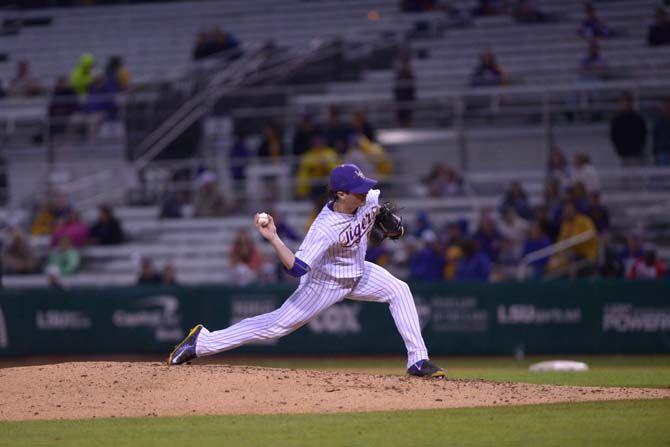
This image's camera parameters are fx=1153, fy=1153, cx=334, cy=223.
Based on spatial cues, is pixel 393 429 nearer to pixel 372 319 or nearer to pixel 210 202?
pixel 372 319

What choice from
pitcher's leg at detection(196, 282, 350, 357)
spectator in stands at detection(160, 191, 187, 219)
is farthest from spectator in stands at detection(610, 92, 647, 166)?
pitcher's leg at detection(196, 282, 350, 357)

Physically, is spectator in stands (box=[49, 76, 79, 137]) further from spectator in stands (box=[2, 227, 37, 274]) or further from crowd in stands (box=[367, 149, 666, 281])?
crowd in stands (box=[367, 149, 666, 281])

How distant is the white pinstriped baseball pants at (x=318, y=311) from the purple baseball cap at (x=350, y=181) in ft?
2.43

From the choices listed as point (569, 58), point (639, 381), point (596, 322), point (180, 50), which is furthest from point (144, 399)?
point (180, 50)

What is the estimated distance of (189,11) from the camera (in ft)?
89.9

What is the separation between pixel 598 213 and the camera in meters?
17.9

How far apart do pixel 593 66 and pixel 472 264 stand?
4856mm

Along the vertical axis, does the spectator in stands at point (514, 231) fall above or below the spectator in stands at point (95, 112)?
below

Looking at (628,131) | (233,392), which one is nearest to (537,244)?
(628,131)

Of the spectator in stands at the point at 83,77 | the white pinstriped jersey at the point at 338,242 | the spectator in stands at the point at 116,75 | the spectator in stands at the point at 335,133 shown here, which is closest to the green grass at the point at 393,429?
the white pinstriped jersey at the point at 338,242

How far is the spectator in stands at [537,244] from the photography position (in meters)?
17.9

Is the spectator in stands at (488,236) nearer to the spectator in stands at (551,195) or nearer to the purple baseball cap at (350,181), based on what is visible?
the spectator in stands at (551,195)

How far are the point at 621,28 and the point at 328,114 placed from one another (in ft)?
19.2

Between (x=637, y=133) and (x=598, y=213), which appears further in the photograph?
(x=637, y=133)
